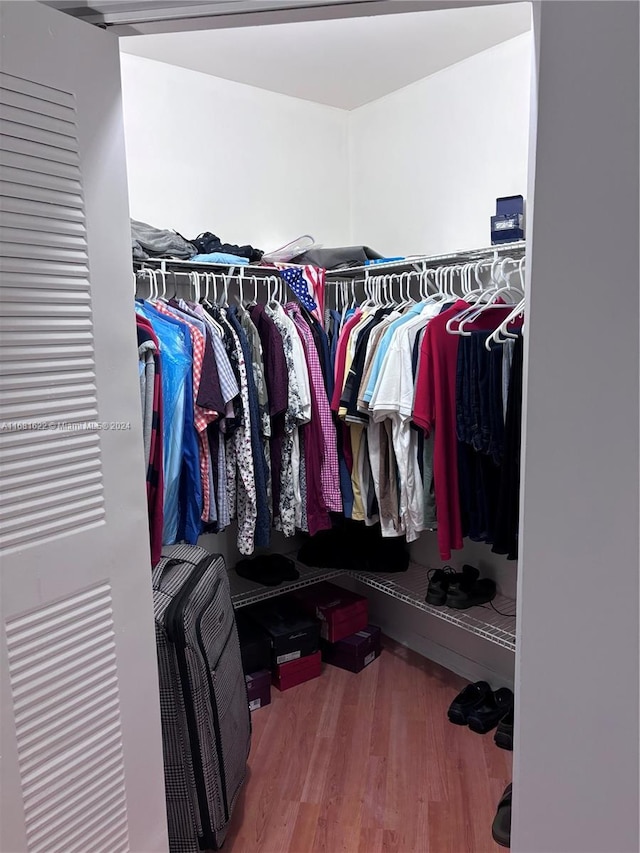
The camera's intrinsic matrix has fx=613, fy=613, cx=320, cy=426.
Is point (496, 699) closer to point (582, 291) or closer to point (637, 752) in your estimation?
point (637, 752)

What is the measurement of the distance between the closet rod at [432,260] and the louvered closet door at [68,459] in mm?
1410

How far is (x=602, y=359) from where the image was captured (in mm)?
808

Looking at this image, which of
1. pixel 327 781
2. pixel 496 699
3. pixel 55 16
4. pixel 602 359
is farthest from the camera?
pixel 496 699

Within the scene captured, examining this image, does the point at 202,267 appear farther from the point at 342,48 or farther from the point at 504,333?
the point at 504,333

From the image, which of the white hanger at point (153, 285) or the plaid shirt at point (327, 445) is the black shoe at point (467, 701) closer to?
the plaid shirt at point (327, 445)

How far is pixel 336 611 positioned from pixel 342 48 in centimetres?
228

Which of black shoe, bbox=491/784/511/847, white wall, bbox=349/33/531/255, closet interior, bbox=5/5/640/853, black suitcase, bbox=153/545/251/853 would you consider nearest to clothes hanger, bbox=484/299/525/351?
closet interior, bbox=5/5/640/853

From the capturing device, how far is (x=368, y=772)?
2047mm

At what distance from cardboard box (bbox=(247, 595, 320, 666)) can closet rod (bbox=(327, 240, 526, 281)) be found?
4.97ft

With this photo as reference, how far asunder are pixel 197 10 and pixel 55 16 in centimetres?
22

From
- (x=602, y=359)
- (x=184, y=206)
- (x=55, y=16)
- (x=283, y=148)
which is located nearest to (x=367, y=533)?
(x=184, y=206)

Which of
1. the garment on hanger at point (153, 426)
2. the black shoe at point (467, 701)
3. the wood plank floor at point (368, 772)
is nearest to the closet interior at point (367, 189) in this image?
the black shoe at point (467, 701)

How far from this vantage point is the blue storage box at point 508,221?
6.97ft

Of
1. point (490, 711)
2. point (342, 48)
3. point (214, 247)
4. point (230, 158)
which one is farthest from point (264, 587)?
point (342, 48)
